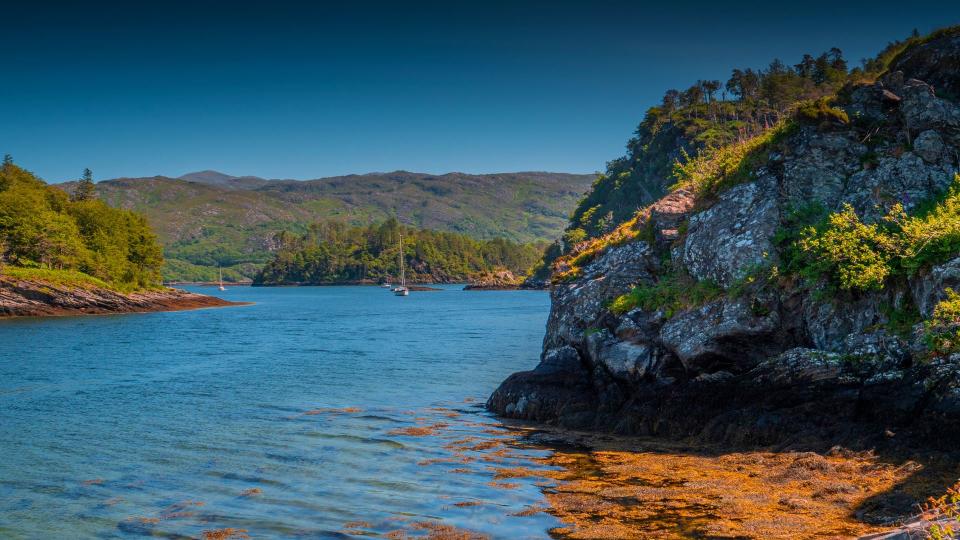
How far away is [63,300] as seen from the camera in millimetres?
95688

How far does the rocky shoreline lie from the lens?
3563 inches

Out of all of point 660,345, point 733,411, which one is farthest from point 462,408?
point 733,411

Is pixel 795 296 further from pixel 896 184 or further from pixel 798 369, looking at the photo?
pixel 896 184

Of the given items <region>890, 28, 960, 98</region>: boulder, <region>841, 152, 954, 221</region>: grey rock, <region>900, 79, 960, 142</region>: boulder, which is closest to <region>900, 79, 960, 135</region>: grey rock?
<region>900, 79, 960, 142</region>: boulder

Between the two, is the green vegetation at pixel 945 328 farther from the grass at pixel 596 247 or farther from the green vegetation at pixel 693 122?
the green vegetation at pixel 693 122

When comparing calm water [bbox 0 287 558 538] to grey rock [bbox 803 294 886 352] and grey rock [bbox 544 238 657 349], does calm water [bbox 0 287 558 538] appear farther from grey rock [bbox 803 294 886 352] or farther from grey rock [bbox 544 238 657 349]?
grey rock [bbox 803 294 886 352]

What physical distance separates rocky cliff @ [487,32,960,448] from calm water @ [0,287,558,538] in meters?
4.24

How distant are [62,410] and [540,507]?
2268 cm

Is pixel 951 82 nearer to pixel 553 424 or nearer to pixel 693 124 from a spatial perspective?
pixel 553 424

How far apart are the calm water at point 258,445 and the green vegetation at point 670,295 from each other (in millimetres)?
5994

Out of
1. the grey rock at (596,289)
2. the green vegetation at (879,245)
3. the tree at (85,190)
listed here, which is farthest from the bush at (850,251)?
the tree at (85,190)

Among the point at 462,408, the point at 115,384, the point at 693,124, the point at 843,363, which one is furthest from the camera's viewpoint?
the point at 693,124

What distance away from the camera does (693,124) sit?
138 metres

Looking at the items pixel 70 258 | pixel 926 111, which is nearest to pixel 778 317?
pixel 926 111
